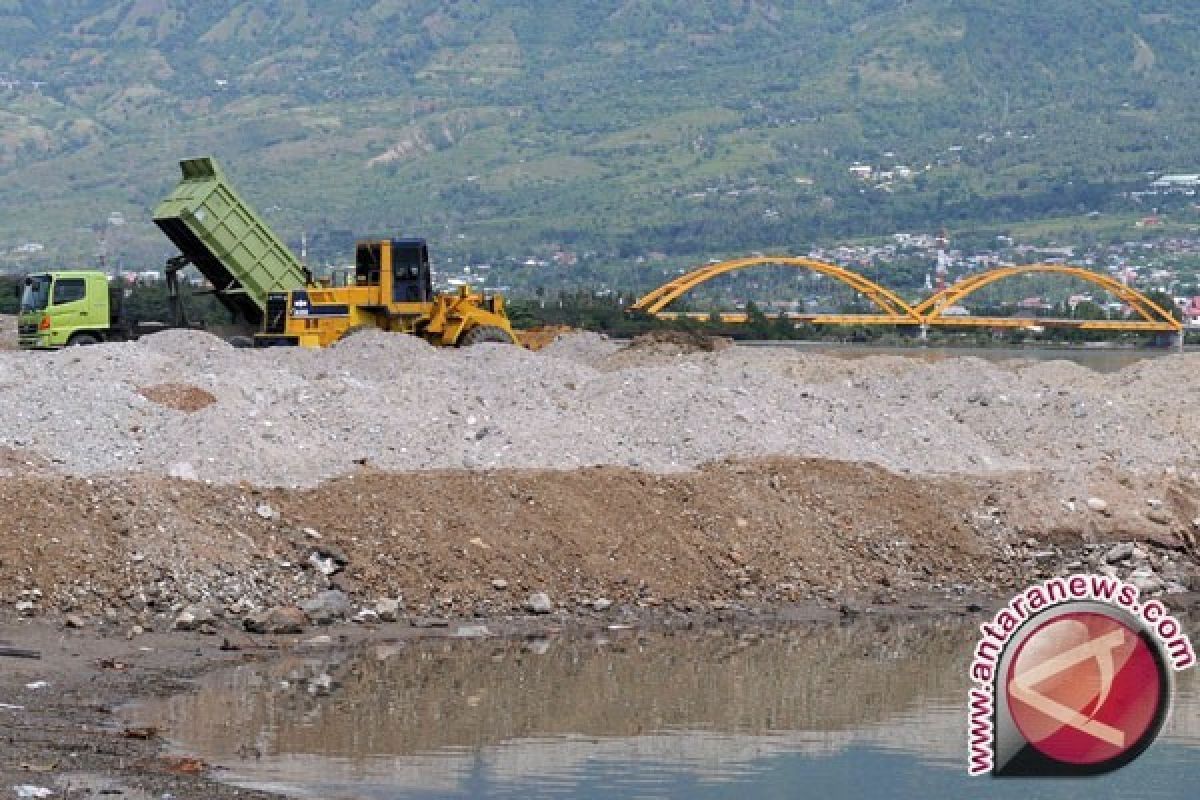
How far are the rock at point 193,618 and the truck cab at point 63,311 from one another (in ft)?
83.1

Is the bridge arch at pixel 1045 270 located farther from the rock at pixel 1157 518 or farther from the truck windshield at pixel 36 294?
the rock at pixel 1157 518

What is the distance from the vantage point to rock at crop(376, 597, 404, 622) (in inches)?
1056

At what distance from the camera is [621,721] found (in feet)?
74.9

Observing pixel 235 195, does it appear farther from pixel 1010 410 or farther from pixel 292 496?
pixel 292 496

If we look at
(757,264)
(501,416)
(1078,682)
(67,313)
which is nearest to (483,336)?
(67,313)

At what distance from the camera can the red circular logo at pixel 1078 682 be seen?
16.0 metres

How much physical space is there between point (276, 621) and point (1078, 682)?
11600mm

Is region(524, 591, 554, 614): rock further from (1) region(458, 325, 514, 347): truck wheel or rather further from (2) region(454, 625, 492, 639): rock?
(1) region(458, 325, 514, 347): truck wheel

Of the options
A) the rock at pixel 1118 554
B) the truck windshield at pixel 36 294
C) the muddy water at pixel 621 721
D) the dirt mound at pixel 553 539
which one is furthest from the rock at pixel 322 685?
the truck windshield at pixel 36 294

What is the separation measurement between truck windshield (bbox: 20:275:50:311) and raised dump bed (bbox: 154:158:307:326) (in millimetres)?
2622

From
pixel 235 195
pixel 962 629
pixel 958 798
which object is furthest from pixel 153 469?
pixel 235 195

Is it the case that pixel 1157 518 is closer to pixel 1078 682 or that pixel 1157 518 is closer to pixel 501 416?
pixel 501 416

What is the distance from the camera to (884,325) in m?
108

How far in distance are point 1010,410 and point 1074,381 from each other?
11.6 m
